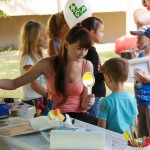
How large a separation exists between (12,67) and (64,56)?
20.3 feet

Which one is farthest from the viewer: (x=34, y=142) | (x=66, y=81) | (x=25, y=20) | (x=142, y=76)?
(x=25, y=20)

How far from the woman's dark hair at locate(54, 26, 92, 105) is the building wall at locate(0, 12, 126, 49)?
32.4 ft

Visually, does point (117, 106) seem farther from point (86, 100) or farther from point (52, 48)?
point (52, 48)

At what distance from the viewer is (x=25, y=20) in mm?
12375

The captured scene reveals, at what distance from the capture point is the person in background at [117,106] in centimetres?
213

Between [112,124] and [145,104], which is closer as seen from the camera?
[112,124]

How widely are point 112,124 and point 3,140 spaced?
2.34 feet

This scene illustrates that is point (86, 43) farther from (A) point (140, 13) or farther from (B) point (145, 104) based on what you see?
(A) point (140, 13)

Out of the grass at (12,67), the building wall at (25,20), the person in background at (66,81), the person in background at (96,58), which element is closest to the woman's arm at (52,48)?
the person in background at (96,58)

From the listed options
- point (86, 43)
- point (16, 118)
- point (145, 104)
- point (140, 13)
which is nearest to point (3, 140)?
point (16, 118)

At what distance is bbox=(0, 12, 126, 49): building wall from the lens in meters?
12.1

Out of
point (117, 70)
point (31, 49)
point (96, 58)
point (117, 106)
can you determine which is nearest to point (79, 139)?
point (117, 106)

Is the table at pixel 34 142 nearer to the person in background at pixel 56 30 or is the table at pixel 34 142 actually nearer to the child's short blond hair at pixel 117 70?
the child's short blond hair at pixel 117 70

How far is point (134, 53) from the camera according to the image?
3102 millimetres
